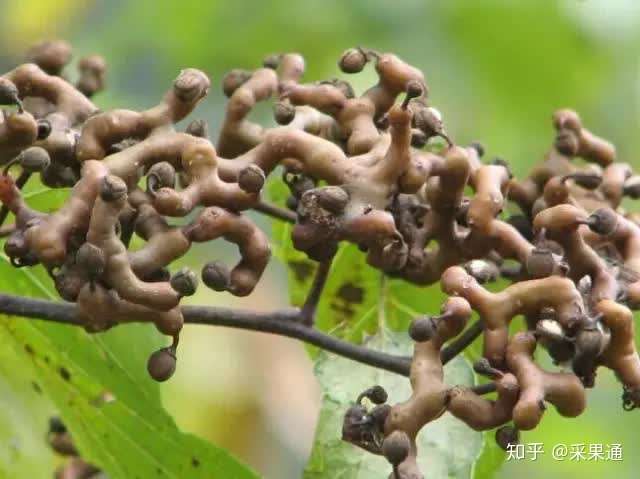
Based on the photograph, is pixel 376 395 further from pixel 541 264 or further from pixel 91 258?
pixel 91 258

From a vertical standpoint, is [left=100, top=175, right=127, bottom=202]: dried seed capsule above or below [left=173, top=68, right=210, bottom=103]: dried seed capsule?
below

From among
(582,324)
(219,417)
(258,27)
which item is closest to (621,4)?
(258,27)

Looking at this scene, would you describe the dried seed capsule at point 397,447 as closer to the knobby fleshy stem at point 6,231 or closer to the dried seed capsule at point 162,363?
the dried seed capsule at point 162,363

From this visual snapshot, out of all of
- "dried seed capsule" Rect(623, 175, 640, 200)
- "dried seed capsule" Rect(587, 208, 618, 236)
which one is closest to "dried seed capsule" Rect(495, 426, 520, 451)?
"dried seed capsule" Rect(587, 208, 618, 236)

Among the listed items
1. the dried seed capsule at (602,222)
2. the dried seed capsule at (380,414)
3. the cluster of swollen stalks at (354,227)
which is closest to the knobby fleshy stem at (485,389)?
the cluster of swollen stalks at (354,227)

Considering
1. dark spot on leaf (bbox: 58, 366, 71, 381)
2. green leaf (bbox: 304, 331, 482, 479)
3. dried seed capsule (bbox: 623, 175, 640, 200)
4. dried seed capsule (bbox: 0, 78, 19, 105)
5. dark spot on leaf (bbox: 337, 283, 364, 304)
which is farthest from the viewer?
dark spot on leaf (bbox: 337, 283, 364, 304)

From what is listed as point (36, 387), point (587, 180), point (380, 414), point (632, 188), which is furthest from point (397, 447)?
point (36, 387)

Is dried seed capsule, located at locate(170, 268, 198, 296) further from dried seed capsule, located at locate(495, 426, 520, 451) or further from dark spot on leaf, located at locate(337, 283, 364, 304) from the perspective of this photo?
dark spot on leaf, located at locate(337, 283, 364, 304)
